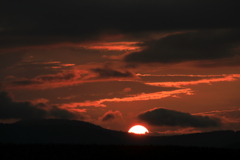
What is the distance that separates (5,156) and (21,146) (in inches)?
235

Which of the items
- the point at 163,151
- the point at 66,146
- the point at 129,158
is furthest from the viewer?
the point at 66,146

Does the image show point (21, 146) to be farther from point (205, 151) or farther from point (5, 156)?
point (205, 151)

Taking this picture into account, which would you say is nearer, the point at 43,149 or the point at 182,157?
the point at 182,157

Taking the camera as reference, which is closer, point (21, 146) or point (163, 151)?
point (163, 151)

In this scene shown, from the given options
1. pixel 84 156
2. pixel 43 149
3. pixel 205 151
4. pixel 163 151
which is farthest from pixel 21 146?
pixel 205 151

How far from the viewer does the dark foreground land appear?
50.3 meters

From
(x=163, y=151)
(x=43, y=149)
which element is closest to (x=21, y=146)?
(x=43, y=149)

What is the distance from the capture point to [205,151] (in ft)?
173

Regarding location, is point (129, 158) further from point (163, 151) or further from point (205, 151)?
point (205, 151)

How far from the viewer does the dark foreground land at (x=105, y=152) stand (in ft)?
165

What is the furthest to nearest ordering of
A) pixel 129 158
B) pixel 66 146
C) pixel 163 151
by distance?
pixel 66 146
pixel 163 151
pixel 129 158

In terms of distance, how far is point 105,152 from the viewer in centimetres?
5222

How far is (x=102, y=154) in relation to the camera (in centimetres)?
5106

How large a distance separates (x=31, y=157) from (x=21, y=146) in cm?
699
